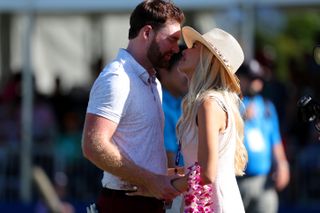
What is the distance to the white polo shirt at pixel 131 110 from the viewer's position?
5.16m

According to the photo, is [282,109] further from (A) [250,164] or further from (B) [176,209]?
(B) [176,209]

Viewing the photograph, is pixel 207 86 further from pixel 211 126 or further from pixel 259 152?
pixel 259 152

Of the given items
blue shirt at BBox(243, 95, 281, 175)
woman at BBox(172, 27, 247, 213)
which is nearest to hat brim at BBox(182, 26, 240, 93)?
woman at BBox(172, 27, 247, 213)

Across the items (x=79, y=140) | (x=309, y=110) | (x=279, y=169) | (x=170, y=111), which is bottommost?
(x=79, y=140)

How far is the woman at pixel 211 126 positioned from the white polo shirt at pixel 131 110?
167mm

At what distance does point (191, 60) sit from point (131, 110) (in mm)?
398

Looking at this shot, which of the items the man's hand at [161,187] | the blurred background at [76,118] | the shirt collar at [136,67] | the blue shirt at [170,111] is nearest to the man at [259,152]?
the blurred background at [76,118]

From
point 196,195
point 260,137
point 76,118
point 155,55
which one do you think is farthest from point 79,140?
point 196,195

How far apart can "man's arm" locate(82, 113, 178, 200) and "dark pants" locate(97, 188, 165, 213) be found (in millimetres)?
162

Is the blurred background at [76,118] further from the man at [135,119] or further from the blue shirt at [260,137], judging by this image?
the man at [135,119]

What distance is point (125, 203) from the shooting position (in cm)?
529

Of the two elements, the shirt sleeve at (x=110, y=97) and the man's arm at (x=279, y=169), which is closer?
the shirt sleeve at (x=110, y=97)

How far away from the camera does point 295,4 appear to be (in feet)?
37.0

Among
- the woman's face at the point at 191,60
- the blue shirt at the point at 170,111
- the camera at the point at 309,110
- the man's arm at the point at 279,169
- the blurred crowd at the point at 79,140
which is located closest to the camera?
the camera at the point at 309,110
